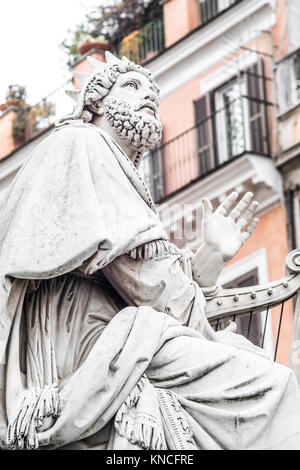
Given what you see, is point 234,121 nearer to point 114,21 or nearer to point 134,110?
point 114,21

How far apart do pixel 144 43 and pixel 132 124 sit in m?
21.6

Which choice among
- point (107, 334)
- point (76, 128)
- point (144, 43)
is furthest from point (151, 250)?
point (144, 43)

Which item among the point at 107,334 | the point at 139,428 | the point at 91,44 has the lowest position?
the point at 139,428

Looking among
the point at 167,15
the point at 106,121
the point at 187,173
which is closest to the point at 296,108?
the point at 187,173

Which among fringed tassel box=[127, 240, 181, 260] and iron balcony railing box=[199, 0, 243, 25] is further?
iron balcony railing box=[199, 0, 243, 25]

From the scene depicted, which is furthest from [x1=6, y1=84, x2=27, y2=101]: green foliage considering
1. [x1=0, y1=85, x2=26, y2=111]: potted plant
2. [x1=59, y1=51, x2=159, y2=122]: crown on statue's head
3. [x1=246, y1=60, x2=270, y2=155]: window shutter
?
[x1=59, y1=51, x2=159, y2=122]: crown on statue's head

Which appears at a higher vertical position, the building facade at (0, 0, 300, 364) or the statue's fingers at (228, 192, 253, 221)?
the building facade at (0, 0, 300, 364)

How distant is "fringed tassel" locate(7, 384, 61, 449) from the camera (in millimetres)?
9344

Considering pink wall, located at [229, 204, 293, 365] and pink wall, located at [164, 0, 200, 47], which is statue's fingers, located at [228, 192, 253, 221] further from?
pink wall, located at [164, 0, 200, 47]

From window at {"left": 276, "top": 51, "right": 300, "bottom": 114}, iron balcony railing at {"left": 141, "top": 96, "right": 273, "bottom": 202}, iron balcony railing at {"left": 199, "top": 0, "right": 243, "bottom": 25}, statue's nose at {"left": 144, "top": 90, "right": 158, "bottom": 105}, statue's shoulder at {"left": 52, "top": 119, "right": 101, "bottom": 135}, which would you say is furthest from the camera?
iron balcony railing at {"left": 199, "top": 0, "right": 243, "bottom": 25}

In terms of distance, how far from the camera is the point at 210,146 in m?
29.4

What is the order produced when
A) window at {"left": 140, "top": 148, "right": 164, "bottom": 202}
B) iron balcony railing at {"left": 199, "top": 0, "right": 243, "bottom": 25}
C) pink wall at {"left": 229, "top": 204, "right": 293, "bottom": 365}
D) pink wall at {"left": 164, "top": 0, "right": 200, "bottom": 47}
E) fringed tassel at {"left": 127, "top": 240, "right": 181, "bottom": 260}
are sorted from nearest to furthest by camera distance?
fringed tassel at {"left": 127, "top": 240, "right": 181, "bottom": 260}, pink wall at {"left": 229, "top": 204, "right": 293, "bottom": 365}, window at {"left": 140, "top": 148, "right": 164, "bottom": 202}, iron balcony railing at {"left": 199, "top": 0, "right": 243, "bottom": 25}, pink wall at {"left": 164, "top": 0, "right": 200, "bottom": 47}

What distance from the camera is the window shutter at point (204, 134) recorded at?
96.0 feet

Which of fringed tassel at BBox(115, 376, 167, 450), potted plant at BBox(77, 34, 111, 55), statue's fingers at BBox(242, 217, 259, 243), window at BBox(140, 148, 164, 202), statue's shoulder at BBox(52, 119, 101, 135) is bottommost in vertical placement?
fringed tassel at BBox(115, 376, 167, 450)
